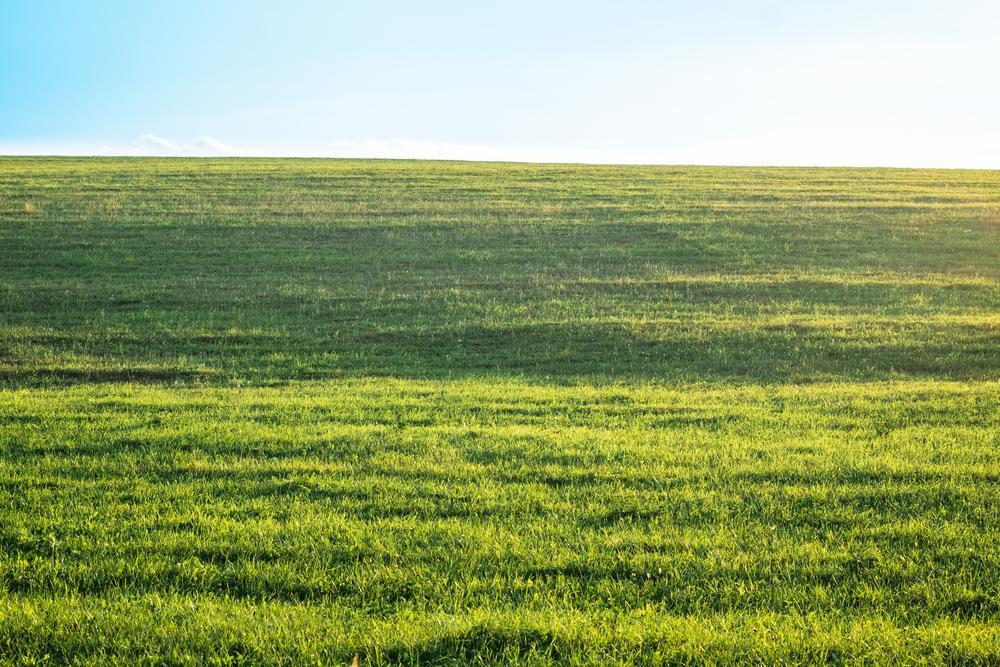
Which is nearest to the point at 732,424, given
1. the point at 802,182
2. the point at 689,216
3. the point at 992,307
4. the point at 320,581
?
the point at 320,581

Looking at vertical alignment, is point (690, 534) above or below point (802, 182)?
below

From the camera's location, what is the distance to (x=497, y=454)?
9.55 meters

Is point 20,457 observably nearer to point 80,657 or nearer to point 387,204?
point 80,657

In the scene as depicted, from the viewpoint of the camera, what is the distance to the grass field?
18.1 feet

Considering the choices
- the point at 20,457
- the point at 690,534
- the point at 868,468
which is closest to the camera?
the point at 690,534

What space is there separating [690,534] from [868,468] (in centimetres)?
290

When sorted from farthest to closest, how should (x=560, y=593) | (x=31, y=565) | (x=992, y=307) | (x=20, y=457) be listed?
(x=992, y=307) < (x=20, y=457) < (x=31, y=565) < (x=560, y=593)

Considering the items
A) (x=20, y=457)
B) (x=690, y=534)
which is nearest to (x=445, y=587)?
(x=690, y=534)

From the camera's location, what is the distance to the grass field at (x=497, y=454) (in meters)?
5.53

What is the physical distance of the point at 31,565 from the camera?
651 cm

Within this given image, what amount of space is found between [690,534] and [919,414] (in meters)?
6.29

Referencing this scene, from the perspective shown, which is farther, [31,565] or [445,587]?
[31,565]

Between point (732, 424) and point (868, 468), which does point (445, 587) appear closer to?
point (868, 468)

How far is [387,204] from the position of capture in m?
37.3
